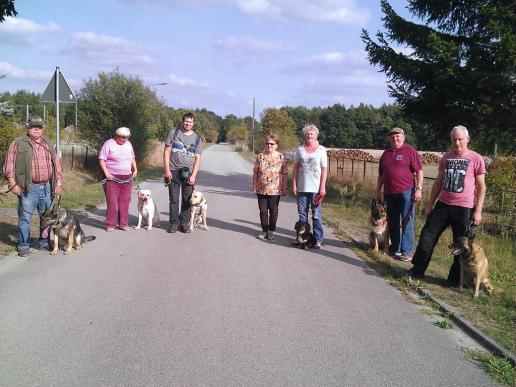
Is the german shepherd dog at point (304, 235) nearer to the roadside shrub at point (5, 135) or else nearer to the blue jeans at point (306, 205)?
the blue jeans at point (306, 205)

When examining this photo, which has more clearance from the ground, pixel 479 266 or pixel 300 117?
pixel 300 117

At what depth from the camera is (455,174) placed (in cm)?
605

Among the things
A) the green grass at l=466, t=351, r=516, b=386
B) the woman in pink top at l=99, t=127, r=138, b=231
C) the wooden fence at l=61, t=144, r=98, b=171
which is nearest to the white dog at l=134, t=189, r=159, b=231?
the woman in pink top at l=99, t=127, r=138, b=231

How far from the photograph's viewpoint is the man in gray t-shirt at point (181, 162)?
865 cm

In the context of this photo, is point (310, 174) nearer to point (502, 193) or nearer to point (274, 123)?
point (502, 193)

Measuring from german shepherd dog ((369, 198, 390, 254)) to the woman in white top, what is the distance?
905mm

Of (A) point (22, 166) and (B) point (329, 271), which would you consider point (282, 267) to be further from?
(A) point (22, 166)

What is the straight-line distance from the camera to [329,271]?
6668mm

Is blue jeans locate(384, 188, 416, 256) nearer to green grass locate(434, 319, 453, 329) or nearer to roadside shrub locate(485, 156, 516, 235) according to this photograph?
green grass locate(434, 319, 453, 329)

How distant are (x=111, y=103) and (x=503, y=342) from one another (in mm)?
22655

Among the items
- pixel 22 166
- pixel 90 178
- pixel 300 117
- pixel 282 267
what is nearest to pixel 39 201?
pixel 22 166

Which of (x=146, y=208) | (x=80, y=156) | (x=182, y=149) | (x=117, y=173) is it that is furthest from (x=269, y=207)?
(x=80, y=156)

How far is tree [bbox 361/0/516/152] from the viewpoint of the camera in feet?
34.6

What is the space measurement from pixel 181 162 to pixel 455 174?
474cm
